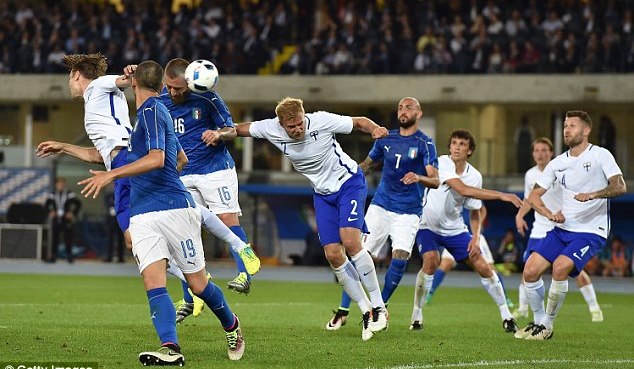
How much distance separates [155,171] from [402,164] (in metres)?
5.36

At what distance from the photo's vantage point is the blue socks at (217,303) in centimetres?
995

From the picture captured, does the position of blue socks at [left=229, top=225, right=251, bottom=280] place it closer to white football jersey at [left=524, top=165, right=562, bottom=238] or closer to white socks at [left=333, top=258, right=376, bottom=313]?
white socks at [left=333, top=258, right=376, bottom=313]

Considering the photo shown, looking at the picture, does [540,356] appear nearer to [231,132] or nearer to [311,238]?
[231,132]

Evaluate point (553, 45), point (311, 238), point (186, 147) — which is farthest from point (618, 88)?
point (186, 147)

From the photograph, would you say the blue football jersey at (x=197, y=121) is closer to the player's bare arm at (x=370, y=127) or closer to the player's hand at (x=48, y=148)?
the player's bare arm at (x=370, y=127)

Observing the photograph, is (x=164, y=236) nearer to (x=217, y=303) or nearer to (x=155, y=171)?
(x=155, y=171)

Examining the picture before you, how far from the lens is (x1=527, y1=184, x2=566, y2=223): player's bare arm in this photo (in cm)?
1283

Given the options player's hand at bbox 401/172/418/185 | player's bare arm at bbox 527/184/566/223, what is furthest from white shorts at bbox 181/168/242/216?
player's bare arm at bbox 527/184/566/223

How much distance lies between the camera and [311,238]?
32.1 m

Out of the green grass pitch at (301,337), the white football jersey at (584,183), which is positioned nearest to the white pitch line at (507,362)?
the green grass pitch at (301,337)

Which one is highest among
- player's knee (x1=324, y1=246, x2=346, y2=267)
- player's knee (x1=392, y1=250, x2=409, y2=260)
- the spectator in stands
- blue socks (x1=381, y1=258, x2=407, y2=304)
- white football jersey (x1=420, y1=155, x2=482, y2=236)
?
white football jersey (x1=420, y1=155, x2=482, y2=236)

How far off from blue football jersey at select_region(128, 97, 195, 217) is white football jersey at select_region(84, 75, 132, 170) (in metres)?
2.46

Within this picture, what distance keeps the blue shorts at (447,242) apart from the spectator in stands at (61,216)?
16891 mm

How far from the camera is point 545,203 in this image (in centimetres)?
1623
